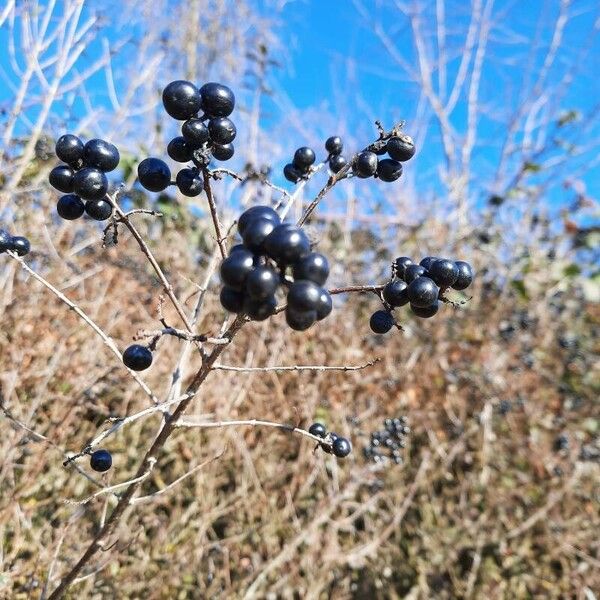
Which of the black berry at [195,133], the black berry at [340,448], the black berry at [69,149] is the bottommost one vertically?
the black berry at [340,448]

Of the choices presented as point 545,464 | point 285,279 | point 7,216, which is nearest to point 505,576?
point 545,464

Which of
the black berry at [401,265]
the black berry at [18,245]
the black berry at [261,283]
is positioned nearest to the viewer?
the black berry at [261,283]

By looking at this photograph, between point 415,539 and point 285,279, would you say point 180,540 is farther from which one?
point 285,279

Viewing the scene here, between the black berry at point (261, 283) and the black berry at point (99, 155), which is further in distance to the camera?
the black berry at point (99, 155)

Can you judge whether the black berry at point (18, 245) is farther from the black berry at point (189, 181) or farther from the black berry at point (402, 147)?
the black berry at point (402, 147)

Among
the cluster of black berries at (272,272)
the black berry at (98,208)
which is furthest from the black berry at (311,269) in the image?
the black berry at (98,208)

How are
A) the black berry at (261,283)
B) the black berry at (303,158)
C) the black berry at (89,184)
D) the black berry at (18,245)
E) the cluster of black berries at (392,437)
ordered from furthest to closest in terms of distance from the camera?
the cluster of black berries at (392,437), the black berry at (303,158), the black berry at (18,245), the black berry at (89,184), the black berry at (261,283)

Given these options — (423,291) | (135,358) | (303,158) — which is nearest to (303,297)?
(423,291)

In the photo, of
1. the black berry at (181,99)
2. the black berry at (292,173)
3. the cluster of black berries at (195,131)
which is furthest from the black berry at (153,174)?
the black berry at (292,173)

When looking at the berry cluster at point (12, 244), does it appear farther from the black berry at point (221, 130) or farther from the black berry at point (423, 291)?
the black berry at point (423, 291)

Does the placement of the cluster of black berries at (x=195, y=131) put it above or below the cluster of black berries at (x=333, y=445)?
above
